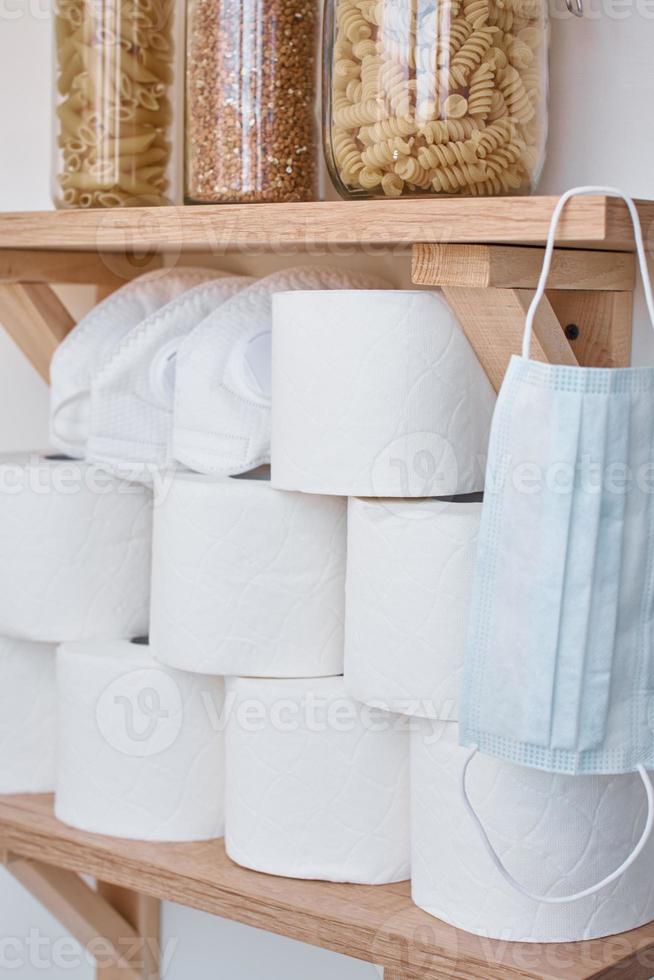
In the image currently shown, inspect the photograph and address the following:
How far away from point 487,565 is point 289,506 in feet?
0.61

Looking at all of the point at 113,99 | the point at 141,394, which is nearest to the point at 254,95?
the point at 113,99

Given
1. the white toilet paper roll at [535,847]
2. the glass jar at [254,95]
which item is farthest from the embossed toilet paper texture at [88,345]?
the white toilet paper roll at [535,847]

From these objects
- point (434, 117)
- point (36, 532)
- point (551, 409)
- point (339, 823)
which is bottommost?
point (339, 823)

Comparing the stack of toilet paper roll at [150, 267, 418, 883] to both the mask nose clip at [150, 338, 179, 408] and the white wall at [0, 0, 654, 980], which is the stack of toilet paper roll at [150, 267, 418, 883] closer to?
the mask nose clip at [150, 338, 179, 408]

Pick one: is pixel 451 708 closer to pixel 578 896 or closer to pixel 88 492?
pixel 578 896

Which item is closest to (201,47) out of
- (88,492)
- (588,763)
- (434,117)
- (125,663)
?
(434,117)

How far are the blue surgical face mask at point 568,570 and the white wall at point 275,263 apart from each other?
20 centimetres

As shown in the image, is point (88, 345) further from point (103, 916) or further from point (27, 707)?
point (103, 916)

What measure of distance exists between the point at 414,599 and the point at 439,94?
0.95 ft

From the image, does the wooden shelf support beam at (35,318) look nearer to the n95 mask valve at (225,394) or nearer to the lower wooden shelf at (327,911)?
the n95 mask valve at (225,394)

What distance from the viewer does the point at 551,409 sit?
73cm

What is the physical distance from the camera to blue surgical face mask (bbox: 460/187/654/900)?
0.73 metres

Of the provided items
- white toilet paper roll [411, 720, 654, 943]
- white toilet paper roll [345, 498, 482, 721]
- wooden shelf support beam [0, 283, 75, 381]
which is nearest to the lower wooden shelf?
white toilet paper roll [411, 720, 654, 943]

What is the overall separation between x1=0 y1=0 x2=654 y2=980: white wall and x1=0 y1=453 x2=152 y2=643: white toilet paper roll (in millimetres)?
231
